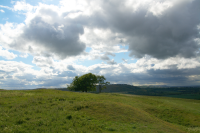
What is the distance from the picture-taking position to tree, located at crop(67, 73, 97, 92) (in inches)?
3423

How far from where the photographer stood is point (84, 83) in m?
87.5

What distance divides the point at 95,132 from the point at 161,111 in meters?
22.8

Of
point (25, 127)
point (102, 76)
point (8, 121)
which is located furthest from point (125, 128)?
point (102, 76)

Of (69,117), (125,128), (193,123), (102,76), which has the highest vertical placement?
(102,76)

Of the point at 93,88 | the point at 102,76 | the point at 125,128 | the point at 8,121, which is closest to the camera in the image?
the point at 8,121

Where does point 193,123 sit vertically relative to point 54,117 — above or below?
below

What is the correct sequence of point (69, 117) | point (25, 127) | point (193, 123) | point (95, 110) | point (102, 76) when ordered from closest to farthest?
1. point (25, 127)
2. point (69, 117)
3. point (95, 110)
4. point (193, 123)
5. point (102, 76)

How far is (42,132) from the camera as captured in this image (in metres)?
11.0

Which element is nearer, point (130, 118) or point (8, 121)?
point (8, 121)

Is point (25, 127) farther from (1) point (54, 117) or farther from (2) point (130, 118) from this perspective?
(2) point (130, 118)

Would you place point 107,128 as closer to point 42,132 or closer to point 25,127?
point 42,132

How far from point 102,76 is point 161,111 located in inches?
2892

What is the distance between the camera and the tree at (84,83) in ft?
285

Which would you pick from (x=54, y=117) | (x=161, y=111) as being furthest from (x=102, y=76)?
(x=54, y=117)
